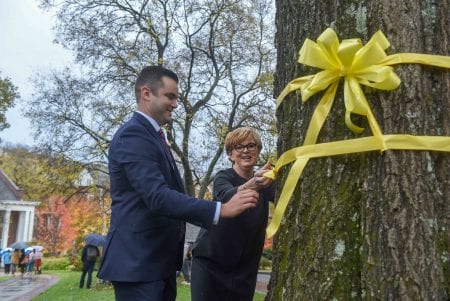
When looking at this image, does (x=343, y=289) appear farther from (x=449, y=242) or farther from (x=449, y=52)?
(x=449, y=52)

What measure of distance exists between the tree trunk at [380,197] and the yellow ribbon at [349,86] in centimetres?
4

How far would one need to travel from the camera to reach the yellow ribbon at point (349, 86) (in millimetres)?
1669

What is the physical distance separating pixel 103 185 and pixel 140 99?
18332 mm

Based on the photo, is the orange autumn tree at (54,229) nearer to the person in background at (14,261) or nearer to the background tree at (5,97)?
the person in background at (14,261)

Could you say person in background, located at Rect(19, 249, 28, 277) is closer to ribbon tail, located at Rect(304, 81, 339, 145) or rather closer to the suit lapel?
the suit lapel

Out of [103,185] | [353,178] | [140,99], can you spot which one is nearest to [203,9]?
[103,185]

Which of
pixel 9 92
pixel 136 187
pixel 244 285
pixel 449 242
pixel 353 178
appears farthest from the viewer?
pixel 9 92

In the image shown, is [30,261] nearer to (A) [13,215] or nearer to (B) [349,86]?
(A) [13,215]

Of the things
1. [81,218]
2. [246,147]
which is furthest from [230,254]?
[81,218]

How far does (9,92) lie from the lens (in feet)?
75.3

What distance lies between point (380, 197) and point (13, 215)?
57378mm

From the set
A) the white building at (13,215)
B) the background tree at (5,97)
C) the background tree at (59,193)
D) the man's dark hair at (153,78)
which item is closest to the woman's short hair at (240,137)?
the man's dark hair at (153,78)

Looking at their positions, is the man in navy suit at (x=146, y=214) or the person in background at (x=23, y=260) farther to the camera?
the person in background at (x=23, y=260)

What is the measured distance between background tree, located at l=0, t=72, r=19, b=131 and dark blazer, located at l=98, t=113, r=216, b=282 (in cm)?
2258
